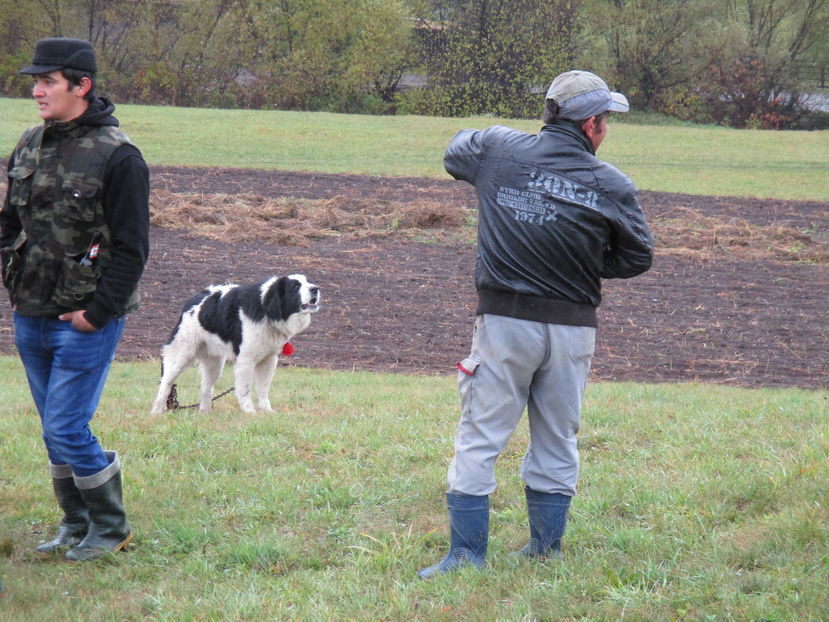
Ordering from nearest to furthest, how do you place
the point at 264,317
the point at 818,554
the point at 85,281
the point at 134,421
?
the point at 818,554 → the point at 85,281 → the point at 134,421 → the point at 264,317

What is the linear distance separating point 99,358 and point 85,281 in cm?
40

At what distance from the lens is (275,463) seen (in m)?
6.69

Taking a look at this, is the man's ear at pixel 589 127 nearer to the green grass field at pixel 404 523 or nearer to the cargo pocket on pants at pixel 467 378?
the cargo pocket on pants at pixel 467 378

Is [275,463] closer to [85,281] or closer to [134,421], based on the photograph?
[134,421]

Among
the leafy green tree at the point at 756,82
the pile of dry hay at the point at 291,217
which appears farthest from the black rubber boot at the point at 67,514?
the leafy green tree at the point at 756,82

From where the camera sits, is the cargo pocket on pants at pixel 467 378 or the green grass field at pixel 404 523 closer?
the green grass field at pixel 404 523

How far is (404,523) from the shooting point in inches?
214

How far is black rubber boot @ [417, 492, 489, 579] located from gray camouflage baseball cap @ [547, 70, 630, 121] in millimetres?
1878

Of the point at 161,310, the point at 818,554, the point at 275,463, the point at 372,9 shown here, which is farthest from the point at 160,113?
the point at 818,554

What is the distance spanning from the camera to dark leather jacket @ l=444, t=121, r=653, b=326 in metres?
4.41

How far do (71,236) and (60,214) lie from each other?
0.39 ft

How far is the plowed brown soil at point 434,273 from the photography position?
13.1m

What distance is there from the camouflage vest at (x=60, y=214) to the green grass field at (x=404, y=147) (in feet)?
78.5

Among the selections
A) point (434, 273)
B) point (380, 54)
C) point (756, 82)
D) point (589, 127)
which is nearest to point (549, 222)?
point (589, 127)
